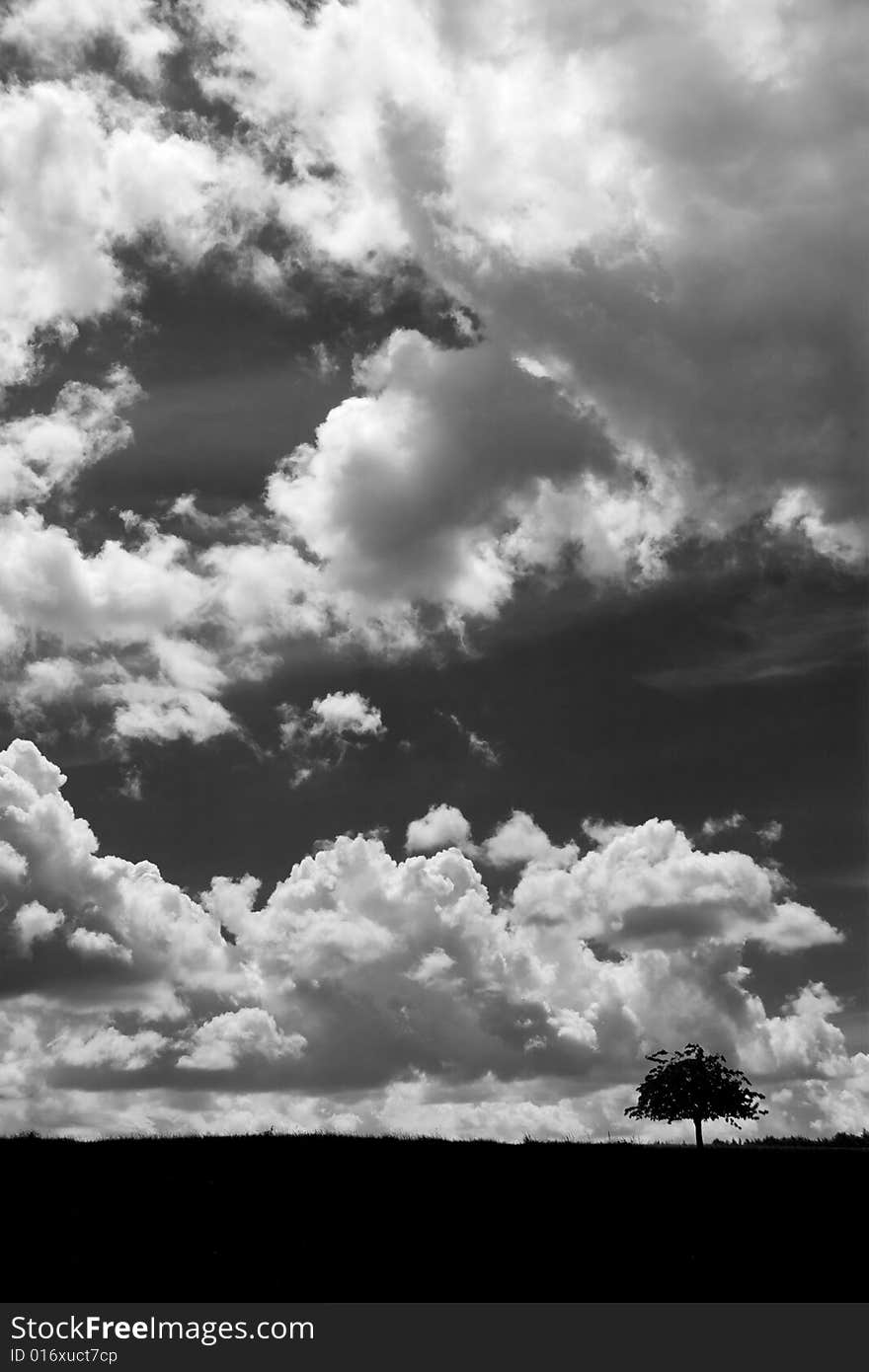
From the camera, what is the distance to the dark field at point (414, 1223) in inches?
1355

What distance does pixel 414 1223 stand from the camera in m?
38.9

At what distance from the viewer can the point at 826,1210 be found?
1619 inches

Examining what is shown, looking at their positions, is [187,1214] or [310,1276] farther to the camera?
[187,1214]

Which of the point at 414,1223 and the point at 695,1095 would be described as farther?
the point at 695,1095

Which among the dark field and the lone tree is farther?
the lone tree

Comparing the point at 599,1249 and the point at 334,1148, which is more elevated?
the point at 334,1148

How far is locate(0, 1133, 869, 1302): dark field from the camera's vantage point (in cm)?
3441

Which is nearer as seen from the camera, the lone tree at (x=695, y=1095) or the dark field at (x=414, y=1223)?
the dark field at (x=414, y=1223)
